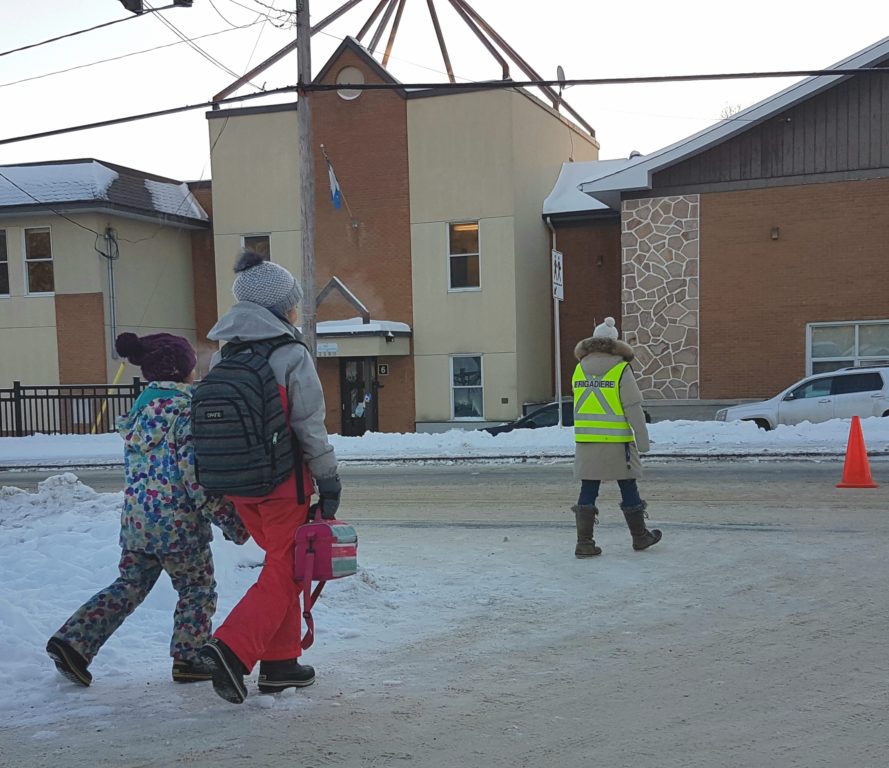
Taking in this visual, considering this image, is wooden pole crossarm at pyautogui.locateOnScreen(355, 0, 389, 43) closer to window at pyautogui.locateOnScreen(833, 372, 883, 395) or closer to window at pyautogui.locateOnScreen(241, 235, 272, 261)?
window at pyautogui.locateOnScreen(241, 235, 272, 261)

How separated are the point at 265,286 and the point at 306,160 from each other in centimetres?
1302

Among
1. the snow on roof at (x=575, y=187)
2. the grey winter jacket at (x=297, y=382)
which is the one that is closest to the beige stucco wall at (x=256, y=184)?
the snow on roof at (x=575, y=187)

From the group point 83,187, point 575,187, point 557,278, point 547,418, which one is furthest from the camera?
point 575,187

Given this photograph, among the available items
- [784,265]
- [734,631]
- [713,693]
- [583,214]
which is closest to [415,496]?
A: [734,631]

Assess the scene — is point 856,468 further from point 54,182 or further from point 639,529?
point 54,182

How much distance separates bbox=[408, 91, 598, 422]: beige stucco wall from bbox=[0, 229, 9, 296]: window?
11.4 meters

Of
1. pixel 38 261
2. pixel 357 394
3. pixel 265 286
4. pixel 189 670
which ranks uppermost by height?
pixel 38 261

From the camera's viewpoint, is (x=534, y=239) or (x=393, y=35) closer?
(x=534, y=239)

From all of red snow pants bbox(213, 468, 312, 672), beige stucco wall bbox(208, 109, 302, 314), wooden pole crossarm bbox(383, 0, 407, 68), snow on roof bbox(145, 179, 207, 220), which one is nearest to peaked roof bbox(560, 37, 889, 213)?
beige stucco wall bbox(208, 109, 302, 314)

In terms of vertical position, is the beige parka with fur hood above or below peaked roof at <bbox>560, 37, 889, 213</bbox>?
below

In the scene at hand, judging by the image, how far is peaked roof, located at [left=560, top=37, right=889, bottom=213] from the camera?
20.7 m

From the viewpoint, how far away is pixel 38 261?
2606 centimetres

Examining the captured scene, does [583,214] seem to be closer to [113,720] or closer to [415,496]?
[415,496]

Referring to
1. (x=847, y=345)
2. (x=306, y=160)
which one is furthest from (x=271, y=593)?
(x=847, y=345)
